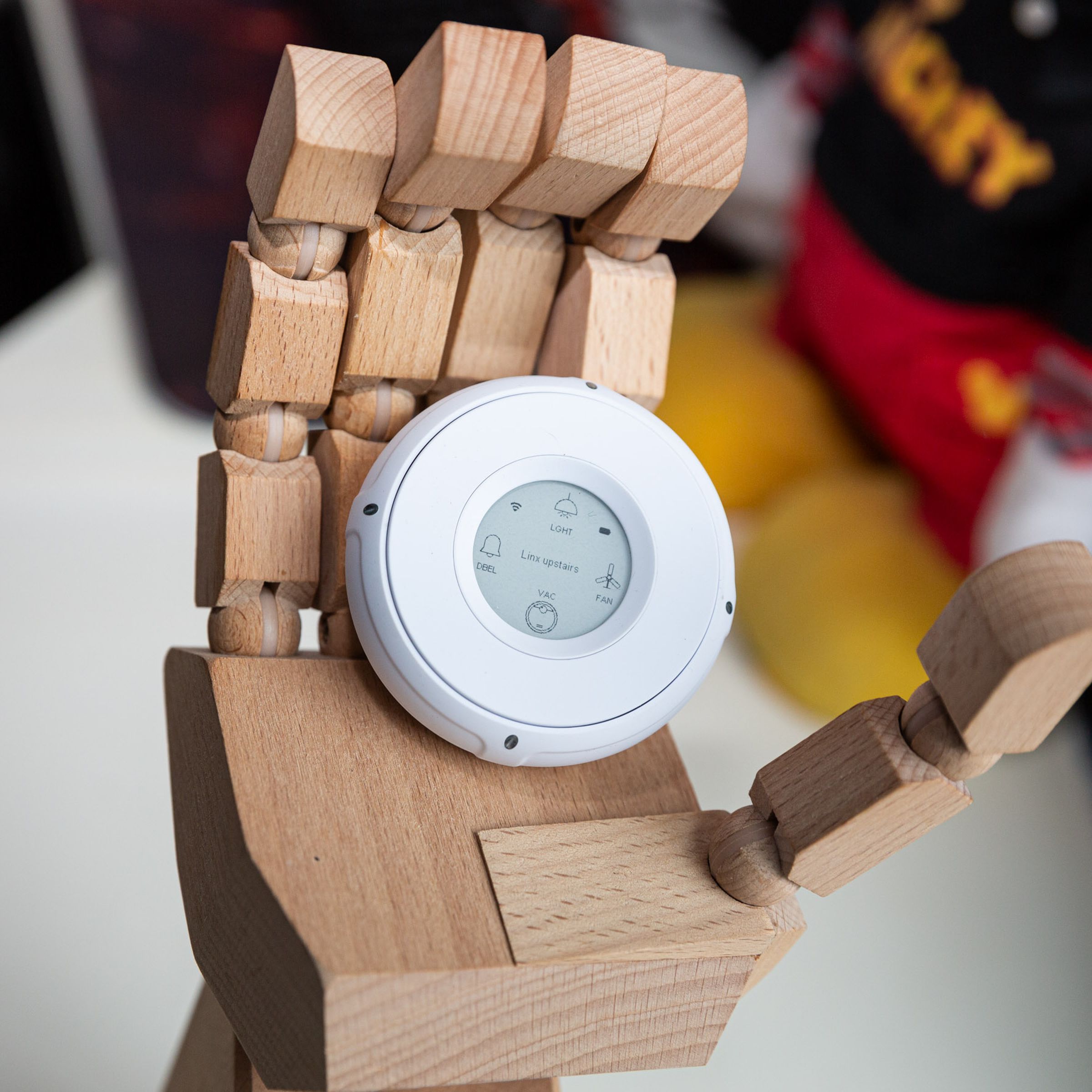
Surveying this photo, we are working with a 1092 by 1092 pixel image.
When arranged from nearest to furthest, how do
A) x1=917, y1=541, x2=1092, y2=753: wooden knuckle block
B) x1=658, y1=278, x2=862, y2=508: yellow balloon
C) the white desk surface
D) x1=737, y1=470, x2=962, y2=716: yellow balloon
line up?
x1=917, y1=541, x2=1092, y2=753: wooden knuckle block, the white desk surface, x1=737, y1=470, x2=962, y2=716: yellow balloon, x1=658, y1=278, x2=862, y2=508: yellow balloon

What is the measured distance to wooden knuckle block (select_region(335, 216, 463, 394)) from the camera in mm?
387

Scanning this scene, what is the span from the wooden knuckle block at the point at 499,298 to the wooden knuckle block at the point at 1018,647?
20cm

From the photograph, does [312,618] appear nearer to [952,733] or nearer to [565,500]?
[565,500]

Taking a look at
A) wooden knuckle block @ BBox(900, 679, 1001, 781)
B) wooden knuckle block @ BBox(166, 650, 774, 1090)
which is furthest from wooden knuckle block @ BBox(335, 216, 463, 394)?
wooden knuckle block @ BBox(900, 679, 1001, 781)

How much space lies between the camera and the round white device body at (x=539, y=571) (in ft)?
1.20

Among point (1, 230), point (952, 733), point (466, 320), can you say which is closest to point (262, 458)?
point (466, 320)

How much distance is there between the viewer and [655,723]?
1.26 ft

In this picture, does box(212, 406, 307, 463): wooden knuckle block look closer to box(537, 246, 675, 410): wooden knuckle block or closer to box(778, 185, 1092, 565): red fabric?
box(537, 246, 675, 410): wooden knuckle block

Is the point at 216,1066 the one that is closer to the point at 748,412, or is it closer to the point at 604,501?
the point at 604,501

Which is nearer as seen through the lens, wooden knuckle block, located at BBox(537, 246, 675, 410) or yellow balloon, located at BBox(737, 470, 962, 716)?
wooden knuckle block, located at BBox(537, 246, 675, 410)

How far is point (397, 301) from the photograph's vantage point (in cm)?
40

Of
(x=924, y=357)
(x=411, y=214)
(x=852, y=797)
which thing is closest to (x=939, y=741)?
(x=852, y=797)

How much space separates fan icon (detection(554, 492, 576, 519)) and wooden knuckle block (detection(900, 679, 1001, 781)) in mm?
129

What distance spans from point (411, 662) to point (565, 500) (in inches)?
3.1
